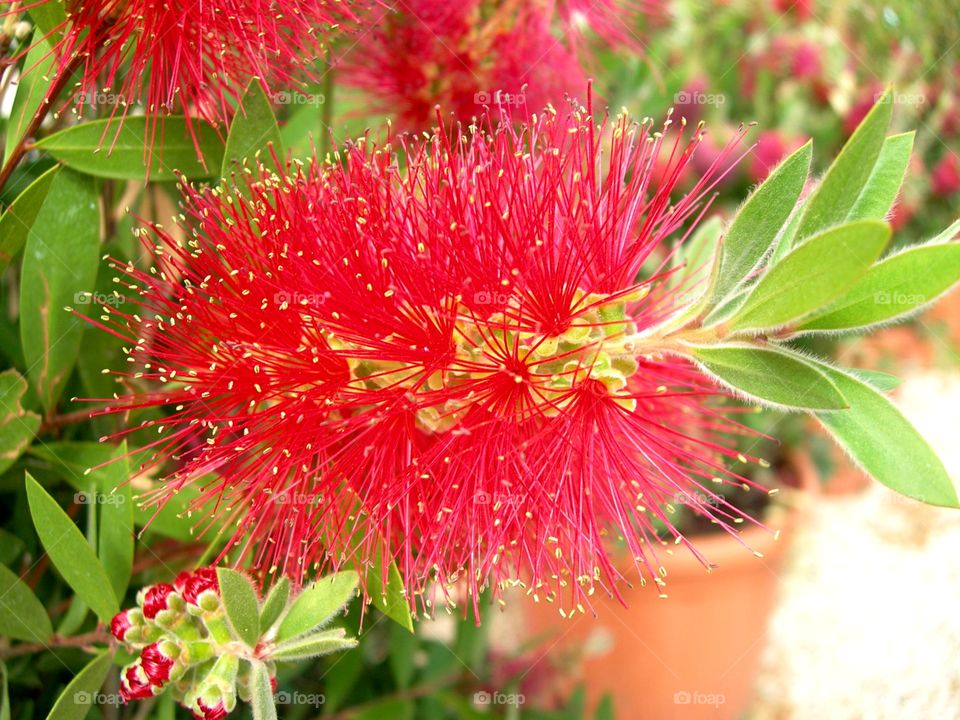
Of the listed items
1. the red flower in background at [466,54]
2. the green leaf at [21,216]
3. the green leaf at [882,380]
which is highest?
the red flower in background at [466,54]

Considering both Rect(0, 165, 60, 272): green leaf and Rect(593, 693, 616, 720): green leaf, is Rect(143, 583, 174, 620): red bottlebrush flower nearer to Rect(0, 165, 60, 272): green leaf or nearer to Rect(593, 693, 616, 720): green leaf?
Rect(0, 165, 60, 272): green leaf

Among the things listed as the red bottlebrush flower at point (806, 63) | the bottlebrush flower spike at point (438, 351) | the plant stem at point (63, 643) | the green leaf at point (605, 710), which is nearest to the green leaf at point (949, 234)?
the bottlebrush flower spike at point (438, 351)

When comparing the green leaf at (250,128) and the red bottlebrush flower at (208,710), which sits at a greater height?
the green leaf at (250,128)

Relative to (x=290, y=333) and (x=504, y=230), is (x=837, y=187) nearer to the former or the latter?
(x=504, y=230)

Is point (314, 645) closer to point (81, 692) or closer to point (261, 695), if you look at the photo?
point (261, 695)

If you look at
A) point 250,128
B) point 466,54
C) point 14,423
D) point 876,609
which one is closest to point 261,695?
point 14,423

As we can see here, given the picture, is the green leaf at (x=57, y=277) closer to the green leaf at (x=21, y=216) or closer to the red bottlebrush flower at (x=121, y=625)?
the green leaf at (x=21, y=216)

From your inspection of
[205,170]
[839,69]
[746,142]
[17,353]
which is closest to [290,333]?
[205,170]
